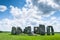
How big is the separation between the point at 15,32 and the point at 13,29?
1899 mm

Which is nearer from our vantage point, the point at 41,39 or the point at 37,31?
the point at 41,39

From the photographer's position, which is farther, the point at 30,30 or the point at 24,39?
the point at 30,30

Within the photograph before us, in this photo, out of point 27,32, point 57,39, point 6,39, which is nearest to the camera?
point 6,39

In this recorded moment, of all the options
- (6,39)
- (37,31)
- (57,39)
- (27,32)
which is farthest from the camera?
(37,31)

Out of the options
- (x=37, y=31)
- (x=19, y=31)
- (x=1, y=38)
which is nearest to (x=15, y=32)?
(x=19, y=31)

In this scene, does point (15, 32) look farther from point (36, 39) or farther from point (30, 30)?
point (36, 39)

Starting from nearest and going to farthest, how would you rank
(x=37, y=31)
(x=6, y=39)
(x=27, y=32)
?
1. (x=6, y=39)
2. (x=27, y=32)
3. (x=37, y=31)

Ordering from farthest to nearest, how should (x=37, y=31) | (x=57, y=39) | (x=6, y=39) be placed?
1. (x=37, y=31)
2. (x=57, y=39)
3. (x=6, y=39)

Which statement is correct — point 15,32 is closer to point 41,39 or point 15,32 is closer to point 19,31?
point 19,31

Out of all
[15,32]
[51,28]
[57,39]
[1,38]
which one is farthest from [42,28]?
[1,38]

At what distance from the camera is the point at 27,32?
205 feet

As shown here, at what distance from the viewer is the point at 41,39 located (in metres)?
46.5

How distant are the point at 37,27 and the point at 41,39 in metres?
21.4

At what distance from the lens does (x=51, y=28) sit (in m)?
64.9
